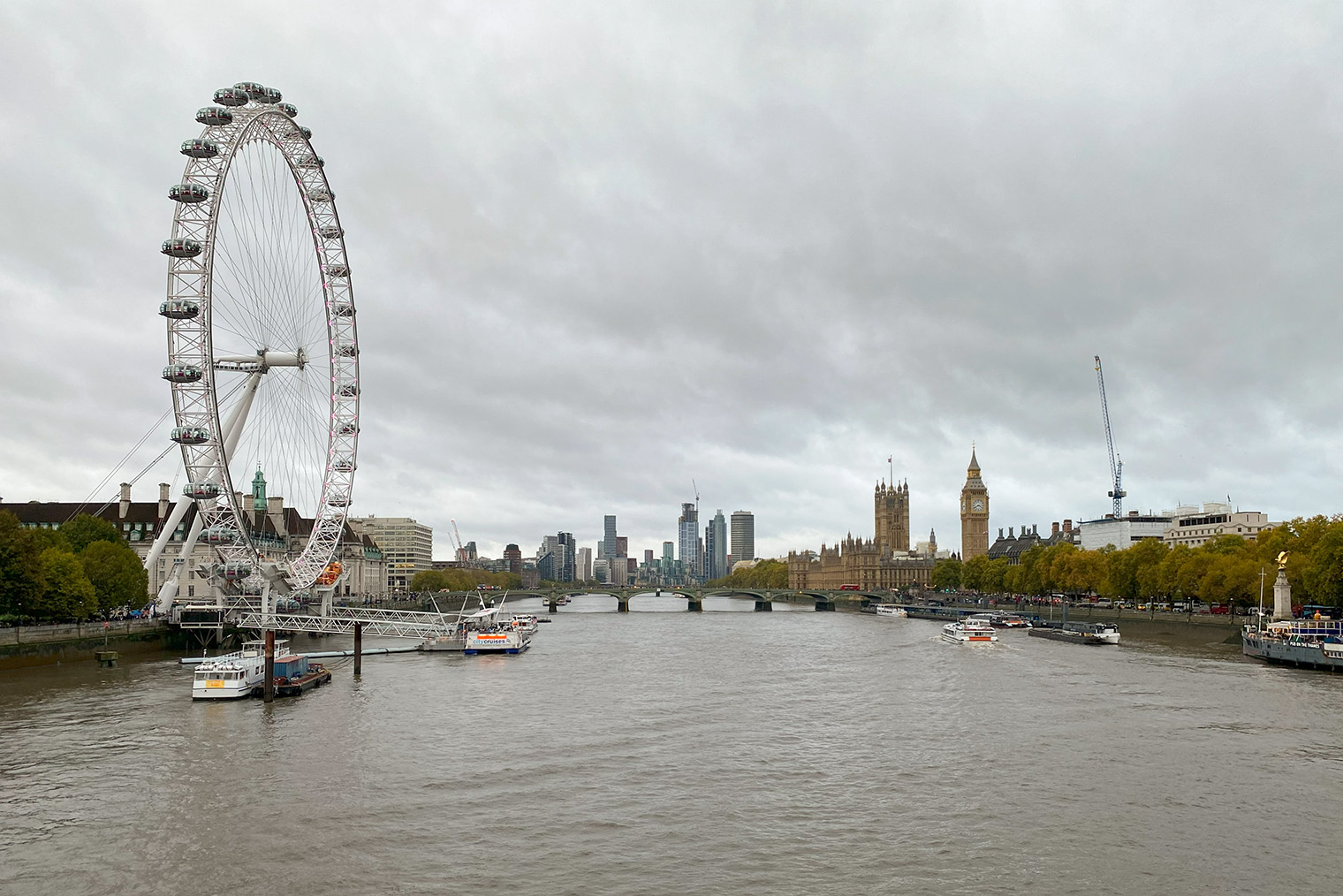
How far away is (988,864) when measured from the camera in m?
27.2

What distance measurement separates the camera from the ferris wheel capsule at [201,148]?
203 ft

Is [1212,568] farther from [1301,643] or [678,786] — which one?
[678,786]

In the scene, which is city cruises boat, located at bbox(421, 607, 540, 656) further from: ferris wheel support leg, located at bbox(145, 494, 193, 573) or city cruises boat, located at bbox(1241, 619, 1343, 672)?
city cruises boat, located at bbox(1241, 619, 1343, 672)

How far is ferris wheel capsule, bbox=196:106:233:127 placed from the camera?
62562 mm

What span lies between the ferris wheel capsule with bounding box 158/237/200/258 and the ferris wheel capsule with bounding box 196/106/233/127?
7.05m

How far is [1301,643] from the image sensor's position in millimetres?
69188

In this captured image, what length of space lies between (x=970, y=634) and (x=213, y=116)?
73243mm

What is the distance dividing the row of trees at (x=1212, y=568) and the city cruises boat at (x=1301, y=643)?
34.5 ft

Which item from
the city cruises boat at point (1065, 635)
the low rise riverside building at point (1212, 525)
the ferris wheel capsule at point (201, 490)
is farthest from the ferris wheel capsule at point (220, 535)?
the low rise riverside building at point (1212, 525)

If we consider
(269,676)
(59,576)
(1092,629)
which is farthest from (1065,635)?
(59,576)

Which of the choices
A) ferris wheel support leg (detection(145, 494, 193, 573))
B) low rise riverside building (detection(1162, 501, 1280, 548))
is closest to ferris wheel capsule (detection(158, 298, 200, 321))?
ferris wheel support leg (detection(145, 494, 193, 573))

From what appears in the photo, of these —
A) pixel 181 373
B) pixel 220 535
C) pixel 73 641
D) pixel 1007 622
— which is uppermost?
pixel 181 373

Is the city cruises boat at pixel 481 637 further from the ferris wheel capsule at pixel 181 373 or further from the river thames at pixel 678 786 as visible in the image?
the ferris wheel capsule at pixel 181 373

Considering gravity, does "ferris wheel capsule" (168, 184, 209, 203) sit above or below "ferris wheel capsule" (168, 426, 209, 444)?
above
